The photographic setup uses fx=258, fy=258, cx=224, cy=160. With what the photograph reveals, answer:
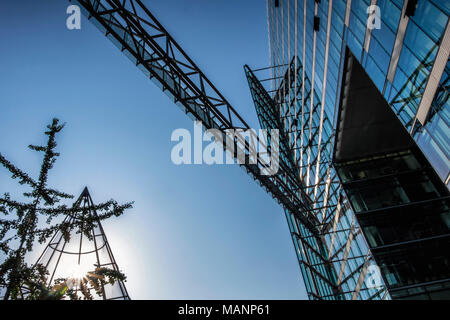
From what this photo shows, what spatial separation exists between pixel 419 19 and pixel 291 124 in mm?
26149

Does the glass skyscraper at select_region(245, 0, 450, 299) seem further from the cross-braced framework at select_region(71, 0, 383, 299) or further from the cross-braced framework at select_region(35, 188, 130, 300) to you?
the cross-braced framework at select_region(35, 188, 130, 300)

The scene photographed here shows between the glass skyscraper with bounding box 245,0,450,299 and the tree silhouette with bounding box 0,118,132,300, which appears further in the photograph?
the glass skyscraper with bounding box 245,0,450,299

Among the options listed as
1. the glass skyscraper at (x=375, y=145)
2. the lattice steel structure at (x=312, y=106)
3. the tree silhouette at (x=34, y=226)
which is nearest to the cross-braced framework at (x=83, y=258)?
the tree silhouette at (x=34, y=226)

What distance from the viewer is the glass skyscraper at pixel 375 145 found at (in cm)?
900

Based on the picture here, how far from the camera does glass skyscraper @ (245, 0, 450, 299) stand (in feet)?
29.5

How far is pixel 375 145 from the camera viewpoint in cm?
1936

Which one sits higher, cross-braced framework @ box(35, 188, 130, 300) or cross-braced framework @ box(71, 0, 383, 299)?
cross-braced framework @ box(71, 0, 383, 299)

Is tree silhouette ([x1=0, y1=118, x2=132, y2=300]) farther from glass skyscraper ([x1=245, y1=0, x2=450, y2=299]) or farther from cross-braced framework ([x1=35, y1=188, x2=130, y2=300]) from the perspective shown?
glass skyscraper ([x1=245, y1=0, x2=450, y2=299])

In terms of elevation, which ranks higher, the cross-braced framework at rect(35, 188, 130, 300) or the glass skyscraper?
the glass skyscraper

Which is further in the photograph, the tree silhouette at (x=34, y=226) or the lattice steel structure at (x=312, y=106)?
the lattice steel structure at (x=312, y=106)

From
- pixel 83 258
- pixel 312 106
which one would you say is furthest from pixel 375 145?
pixel 83 258

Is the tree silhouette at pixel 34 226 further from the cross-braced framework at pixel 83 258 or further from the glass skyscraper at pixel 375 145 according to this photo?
the glass skyscraper at pixel 375 145

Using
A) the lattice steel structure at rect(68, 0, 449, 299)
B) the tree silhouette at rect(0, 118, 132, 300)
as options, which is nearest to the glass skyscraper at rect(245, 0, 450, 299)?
the lattice steel structure at rect(68, 0, 449, 299)

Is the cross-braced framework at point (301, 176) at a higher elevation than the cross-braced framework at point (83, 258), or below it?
higher
